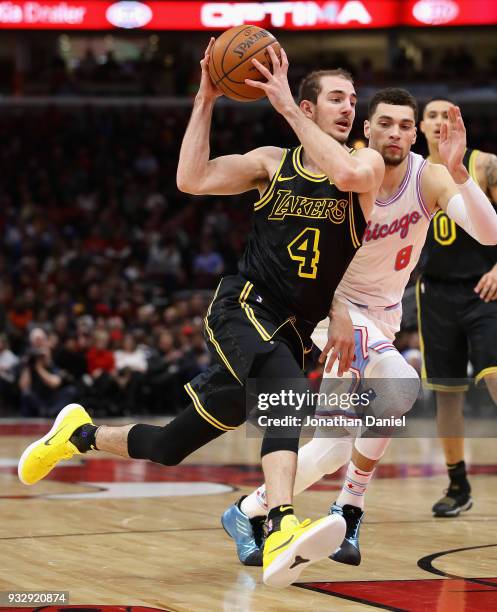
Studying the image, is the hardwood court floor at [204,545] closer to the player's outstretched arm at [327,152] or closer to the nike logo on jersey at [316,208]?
the nike logo on jersey at [316,208]

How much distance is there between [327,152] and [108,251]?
16.1 m

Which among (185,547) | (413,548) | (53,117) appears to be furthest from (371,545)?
(53,117)

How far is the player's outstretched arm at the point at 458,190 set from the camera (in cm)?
484

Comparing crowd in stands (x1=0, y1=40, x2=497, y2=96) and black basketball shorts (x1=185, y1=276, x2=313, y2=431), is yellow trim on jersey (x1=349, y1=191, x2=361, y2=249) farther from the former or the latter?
crowd in stands (x1=0, y1=40, x2=497, y2=96)

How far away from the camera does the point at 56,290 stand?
18094 mm

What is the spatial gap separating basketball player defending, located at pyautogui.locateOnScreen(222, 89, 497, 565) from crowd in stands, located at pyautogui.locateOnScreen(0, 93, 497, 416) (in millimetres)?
9553

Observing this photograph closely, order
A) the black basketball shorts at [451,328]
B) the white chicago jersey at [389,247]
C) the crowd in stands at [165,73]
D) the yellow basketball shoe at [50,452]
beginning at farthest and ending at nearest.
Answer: the crowd in stands at [165,73] → the black basketball shorts at [451,328] → the white chicago jersey at [389,247] → the yellow basketball shoe at [50,452]

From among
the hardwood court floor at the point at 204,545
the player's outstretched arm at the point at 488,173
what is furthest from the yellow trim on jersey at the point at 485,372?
the player's outstretched arm at the point at 488,173

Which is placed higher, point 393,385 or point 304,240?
point 304,240

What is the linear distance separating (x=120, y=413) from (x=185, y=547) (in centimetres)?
965

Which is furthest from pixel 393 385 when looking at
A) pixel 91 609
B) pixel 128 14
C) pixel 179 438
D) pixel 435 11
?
pixel 128 14

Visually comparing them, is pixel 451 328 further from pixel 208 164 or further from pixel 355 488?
pixel 208 164

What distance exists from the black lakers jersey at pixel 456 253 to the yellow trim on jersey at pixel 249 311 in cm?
236

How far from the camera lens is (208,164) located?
468 centimetres
